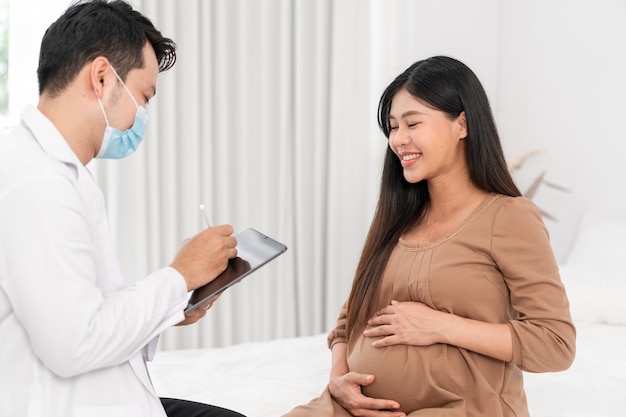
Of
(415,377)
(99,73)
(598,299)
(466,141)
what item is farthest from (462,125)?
(598,299)

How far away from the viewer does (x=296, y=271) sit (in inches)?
139

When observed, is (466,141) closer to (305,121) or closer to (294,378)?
(294,378)

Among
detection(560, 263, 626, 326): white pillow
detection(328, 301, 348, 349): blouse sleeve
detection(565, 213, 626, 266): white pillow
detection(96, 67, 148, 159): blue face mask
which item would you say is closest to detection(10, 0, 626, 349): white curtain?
detection(565, 213, 626, 266): white pillow

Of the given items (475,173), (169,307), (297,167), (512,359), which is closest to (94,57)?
(169,307)

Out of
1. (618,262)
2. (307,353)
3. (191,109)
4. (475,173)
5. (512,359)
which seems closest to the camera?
(512,359)

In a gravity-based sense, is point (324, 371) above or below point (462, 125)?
below

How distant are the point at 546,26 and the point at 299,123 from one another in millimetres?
1272

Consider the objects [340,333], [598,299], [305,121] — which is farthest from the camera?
[305,121]

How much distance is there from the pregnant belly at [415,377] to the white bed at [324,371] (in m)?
0.37

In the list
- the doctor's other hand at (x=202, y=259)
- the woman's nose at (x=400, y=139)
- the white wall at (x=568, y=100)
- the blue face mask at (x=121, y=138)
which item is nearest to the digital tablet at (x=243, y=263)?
the doctor's other hand at (x=202, y=259)

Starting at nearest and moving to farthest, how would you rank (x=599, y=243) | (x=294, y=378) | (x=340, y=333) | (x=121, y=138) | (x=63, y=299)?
(x=63, y=299) → (x=121, y=138) → (x=340, y=333) → (x=294, y=378) → (x=599, y=243)

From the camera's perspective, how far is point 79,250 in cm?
107

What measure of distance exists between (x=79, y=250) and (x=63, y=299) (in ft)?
0.25

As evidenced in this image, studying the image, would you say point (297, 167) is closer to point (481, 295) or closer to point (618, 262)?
point (618, 262)
